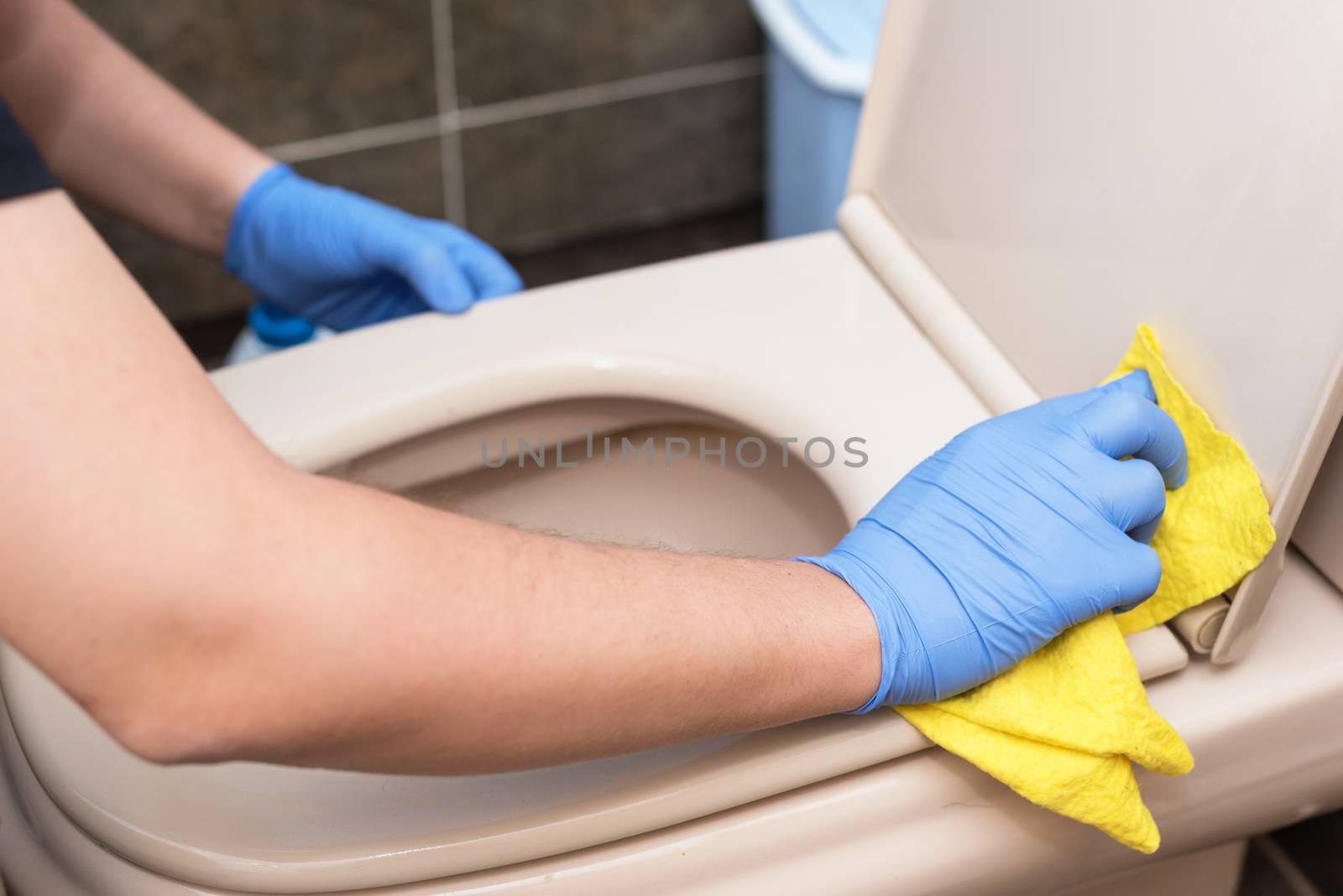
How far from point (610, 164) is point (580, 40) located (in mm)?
159

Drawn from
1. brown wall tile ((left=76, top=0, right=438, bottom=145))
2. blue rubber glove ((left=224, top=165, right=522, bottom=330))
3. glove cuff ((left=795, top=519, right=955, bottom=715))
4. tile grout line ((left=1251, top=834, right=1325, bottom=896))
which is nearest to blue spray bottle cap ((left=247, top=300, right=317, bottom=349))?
blue rubber glove ((left=224, top=165, right=522, bottom=330))

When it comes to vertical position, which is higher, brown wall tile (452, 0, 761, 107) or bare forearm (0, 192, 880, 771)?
brown wall tile (452, 0, 761, 107)

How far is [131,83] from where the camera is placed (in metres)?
0.79

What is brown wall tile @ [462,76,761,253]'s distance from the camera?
1407 mm

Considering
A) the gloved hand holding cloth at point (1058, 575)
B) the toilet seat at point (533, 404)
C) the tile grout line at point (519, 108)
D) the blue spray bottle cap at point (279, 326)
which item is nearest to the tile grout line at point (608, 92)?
the tile grout line at point (519, 108)

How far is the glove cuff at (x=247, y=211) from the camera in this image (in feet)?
2.80

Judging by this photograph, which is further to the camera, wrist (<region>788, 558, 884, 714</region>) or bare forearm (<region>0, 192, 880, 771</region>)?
wrist (<region>788, 558, 884, 714</region>)

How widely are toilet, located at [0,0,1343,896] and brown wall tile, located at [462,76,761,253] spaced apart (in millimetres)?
708

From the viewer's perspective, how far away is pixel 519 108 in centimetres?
137

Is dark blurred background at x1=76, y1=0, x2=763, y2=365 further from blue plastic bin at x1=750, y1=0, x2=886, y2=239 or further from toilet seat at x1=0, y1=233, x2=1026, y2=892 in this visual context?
toilet seat at x1=0, y1=233, x2=1026, y2=892

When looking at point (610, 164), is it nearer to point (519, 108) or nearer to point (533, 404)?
point (519, 108)

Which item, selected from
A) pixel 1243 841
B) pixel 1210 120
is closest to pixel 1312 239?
pixel 1210 120

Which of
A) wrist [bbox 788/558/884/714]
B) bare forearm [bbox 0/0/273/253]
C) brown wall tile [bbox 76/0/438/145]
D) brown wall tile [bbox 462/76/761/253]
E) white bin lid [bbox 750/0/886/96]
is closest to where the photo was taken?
wrist [bbox 788/558/884/714]

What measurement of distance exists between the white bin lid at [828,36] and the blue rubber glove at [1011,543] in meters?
0.59
